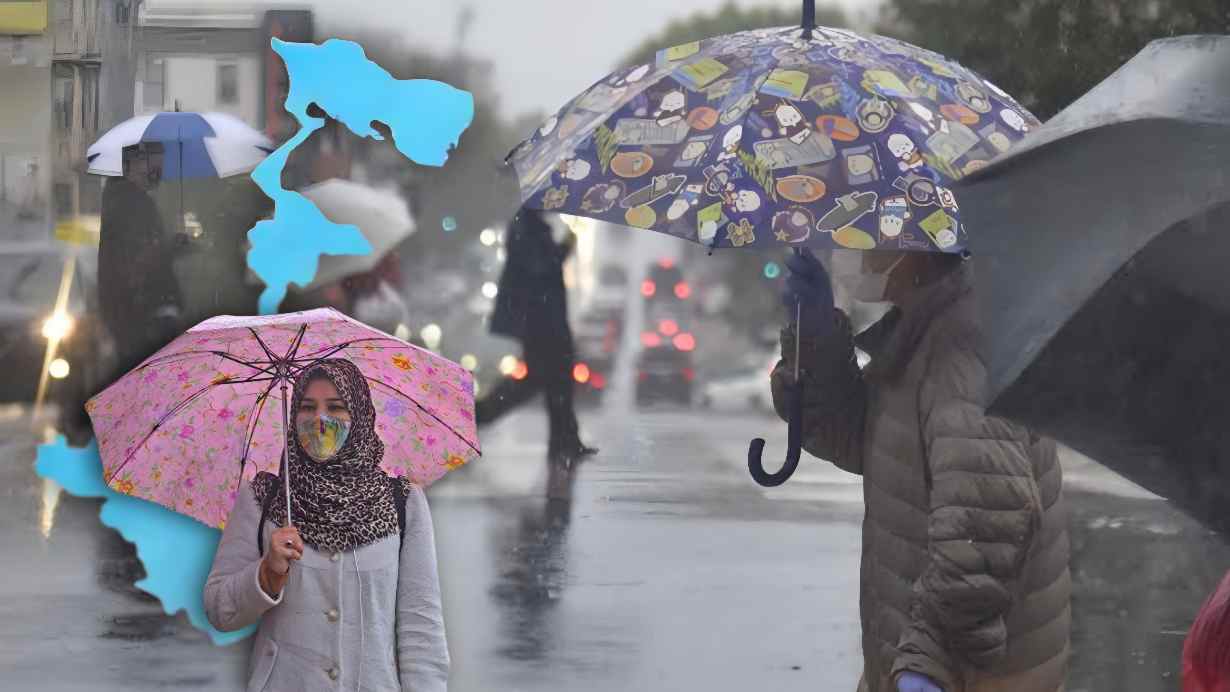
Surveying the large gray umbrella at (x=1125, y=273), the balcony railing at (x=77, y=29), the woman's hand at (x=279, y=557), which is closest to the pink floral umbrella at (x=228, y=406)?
the woman's hand at (x=279, y=557)

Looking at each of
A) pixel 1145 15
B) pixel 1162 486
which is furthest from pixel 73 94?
pixel 1162 486

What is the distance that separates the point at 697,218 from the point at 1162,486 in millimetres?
1590

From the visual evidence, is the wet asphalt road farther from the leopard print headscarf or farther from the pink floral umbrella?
the leopard print headscarf

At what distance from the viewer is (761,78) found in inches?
181

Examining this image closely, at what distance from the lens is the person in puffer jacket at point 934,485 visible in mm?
4234

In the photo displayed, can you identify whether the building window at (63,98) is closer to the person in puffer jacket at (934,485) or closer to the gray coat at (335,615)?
the person in puffer jacket at (934,485)

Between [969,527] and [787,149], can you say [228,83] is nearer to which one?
[787,149]

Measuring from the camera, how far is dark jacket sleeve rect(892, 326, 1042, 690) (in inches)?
166

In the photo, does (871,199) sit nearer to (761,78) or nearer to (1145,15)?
(761,78)

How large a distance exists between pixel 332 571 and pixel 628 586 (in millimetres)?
5360

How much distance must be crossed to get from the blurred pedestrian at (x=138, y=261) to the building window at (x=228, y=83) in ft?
3.43

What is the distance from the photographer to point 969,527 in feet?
13.8

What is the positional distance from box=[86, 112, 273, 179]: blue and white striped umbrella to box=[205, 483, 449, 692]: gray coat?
26.1ft

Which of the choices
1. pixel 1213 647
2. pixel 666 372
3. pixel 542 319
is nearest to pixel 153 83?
pixel 542 319
